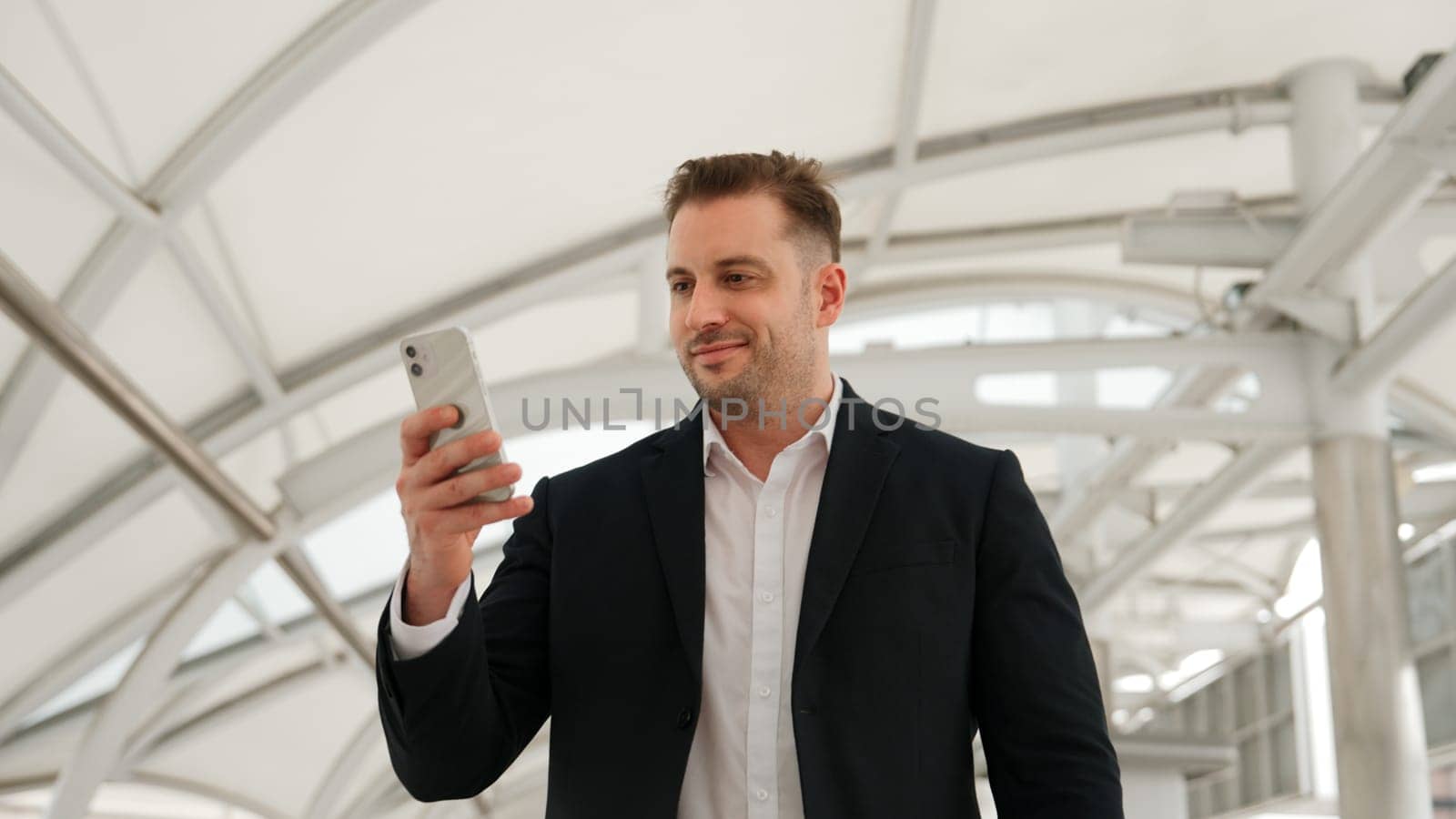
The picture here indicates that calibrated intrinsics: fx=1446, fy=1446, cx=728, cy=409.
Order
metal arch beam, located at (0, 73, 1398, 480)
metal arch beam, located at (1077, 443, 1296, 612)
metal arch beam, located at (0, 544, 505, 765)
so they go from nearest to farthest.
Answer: metal arch beam, located at (0, 73, 1398, 480) → metal arch beam, located at (1077, 443, 1296, 612) → metal arch beam, located at (0, 544, 505, 765)

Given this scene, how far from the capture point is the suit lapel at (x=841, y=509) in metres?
2.57

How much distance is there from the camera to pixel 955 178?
1622 centimetres

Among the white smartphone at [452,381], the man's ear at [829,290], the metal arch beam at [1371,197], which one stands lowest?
the white smartphone at [452,381]

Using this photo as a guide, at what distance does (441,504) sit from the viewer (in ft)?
7.52

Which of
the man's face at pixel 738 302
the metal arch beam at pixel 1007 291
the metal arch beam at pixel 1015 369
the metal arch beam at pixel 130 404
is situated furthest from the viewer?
the metal arch beam at pixel 1007 291

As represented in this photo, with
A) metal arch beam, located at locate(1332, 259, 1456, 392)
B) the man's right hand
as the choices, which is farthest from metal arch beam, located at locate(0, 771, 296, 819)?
the man's right hand

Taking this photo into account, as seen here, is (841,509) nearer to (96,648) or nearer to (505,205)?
(505,205)

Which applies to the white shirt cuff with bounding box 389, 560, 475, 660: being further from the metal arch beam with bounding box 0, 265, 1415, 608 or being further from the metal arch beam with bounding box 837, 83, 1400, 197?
the metal arch beam with bounding box 0, 265, 1415, 608

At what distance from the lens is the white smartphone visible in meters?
2.30

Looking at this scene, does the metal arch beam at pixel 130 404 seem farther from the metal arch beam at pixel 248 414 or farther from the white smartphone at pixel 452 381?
the white smartphone at pixel 452 381

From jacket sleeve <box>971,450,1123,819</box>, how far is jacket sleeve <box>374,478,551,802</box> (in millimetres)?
838

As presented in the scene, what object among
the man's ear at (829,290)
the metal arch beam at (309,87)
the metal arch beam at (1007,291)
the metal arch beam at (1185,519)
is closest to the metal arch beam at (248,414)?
the metal arch beam at (309,87)

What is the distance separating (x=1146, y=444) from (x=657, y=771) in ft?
58.4

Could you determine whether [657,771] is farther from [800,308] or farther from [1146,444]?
[1146,444]
